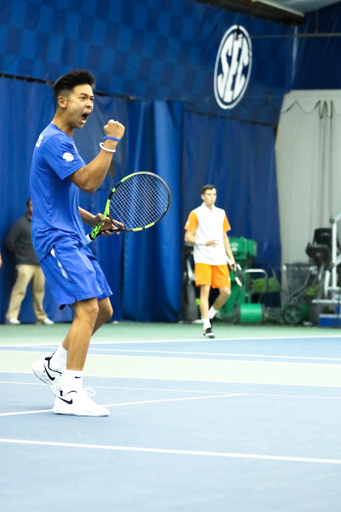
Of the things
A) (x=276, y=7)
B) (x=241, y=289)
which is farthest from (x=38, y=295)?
(x=276, y=7)

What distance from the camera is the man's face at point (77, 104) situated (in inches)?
192

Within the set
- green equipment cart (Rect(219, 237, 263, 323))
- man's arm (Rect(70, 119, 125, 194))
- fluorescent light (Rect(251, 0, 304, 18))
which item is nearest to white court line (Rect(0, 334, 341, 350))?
green equipment cart (Rect(219, 237, 263, 323))

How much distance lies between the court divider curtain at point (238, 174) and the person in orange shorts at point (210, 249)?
3.39 meters

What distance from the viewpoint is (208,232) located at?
40.4 feet

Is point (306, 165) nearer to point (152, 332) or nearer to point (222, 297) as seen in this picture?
point (152, 332)

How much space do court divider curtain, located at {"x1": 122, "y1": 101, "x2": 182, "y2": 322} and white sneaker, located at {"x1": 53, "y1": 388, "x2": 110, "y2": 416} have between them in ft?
34.8

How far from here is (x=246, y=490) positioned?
2939mm

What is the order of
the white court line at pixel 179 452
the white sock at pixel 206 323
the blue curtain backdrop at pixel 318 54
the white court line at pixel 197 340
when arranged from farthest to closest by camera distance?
the blue curtain backdrop at pixel 318 54 < the white sock at pixel 206 323 < the white court line at pixel 197 340 < the white court line at pixel 179 452

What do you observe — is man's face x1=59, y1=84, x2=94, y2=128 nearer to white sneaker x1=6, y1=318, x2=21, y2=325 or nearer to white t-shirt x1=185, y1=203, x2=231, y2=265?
white t-shirt x1=185, y1=203, x2=231, y2=265

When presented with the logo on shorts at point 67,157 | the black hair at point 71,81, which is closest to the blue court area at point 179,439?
the logo on shorts at point 67,157

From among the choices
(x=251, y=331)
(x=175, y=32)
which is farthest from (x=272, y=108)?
(x=251, y=331)

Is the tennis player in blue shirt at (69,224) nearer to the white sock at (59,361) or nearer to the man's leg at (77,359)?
the man's leg at (77,359)

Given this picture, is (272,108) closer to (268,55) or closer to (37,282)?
(268,55)

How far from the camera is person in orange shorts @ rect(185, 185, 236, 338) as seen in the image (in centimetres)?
1199
